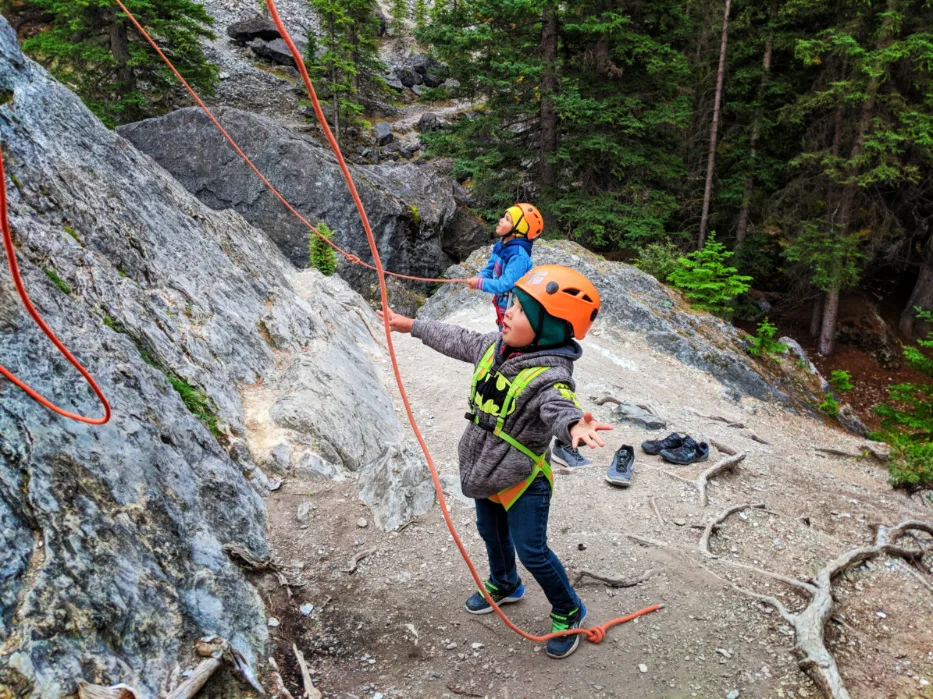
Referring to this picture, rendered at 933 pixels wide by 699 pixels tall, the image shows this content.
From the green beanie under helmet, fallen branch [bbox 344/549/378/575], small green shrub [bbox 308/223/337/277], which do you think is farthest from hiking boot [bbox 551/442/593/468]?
small green shrub [bbox 308/223/337/277]

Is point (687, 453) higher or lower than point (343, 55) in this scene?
lower

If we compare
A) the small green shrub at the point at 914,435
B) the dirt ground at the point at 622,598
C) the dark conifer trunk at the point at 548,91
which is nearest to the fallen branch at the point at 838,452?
the small green shrub at the point at 914,435

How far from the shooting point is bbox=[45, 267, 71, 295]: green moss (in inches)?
166

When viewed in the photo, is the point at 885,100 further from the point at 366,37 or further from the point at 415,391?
the point at 366,37

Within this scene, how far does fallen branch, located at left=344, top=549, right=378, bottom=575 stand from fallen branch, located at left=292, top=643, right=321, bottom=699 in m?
0.88

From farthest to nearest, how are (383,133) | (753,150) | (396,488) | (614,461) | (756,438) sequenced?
1. (383,133)
2. (753,150)
3. (756,438)
4. (614,461)
5. (396,488)

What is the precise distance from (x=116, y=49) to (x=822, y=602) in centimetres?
2088

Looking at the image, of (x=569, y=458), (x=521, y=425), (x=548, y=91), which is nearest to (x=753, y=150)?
(x=548, y=91)

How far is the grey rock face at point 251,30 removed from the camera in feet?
118

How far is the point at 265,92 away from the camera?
106ft

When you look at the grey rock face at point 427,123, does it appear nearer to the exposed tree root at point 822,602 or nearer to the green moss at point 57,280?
the green moss at point 57,280

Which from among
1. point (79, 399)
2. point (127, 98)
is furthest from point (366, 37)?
point (79, 399)

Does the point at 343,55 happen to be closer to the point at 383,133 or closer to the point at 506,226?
the point at 383,133

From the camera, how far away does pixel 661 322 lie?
1327 centimetres
